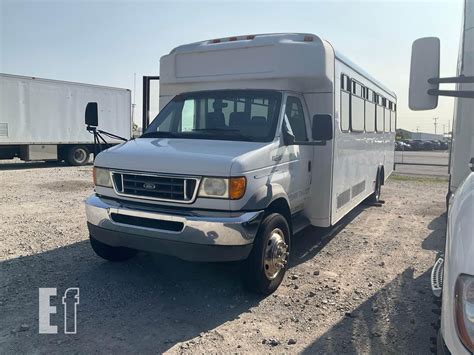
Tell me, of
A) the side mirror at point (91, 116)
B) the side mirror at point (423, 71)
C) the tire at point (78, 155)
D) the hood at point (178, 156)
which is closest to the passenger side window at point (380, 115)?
the hood at point (178, 156)

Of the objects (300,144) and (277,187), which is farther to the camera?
(300,144)

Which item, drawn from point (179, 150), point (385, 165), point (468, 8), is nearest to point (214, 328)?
point (179, 150)

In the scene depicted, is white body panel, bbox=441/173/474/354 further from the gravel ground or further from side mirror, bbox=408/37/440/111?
the gravel ground

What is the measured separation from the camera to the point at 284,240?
15.6 ft

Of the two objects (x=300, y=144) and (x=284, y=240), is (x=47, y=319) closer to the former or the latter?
(x=284, y=240)

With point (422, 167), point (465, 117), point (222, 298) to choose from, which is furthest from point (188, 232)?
point (422, 167)

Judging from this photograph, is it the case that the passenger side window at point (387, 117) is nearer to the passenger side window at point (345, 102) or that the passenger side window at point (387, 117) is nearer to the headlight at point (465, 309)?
the passenger side window at point (345, 102)

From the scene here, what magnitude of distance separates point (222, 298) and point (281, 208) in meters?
1.21

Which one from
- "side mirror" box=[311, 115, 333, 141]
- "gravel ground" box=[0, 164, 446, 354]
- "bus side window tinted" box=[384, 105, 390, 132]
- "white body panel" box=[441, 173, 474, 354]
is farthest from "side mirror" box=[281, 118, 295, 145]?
"bus side window tinted" box=[384, 105, 390, 132]

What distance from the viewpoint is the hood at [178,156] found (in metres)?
4.02

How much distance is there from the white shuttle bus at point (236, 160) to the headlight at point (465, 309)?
2296 mm

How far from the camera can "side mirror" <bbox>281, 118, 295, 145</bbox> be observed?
4848mm

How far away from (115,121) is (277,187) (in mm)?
17299

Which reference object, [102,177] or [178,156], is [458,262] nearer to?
[178,156]
